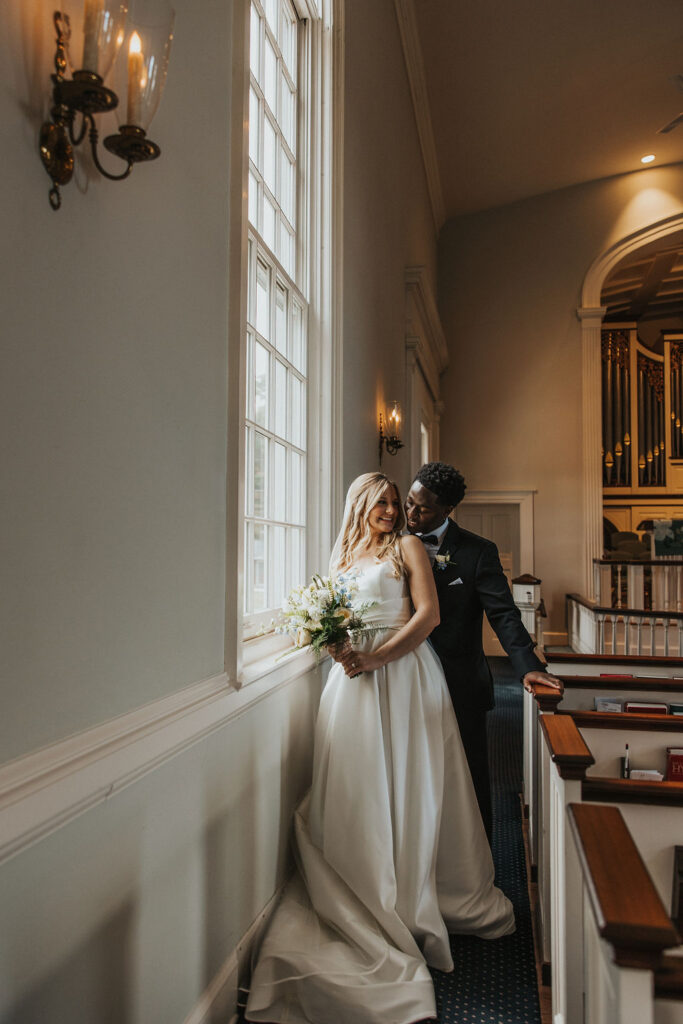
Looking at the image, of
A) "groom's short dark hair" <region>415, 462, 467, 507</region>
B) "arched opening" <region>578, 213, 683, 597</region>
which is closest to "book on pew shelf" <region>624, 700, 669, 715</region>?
"groom's short dark hair" <region>415, 462, 467, 507</region>

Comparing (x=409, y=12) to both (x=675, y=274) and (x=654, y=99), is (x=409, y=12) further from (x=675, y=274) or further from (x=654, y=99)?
(x=675, y=274)

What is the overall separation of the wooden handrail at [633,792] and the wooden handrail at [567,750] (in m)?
0.07

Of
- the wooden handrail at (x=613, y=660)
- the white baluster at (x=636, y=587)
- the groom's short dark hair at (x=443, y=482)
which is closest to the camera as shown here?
the groom's short dark hair at (x=443, y=482)

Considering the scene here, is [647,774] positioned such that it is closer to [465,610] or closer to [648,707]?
[648,707]

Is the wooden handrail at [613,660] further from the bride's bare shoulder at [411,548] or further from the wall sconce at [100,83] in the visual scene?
the wall sconce at [100,83]

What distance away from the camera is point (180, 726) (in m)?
1.73

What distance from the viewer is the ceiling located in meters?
7.22

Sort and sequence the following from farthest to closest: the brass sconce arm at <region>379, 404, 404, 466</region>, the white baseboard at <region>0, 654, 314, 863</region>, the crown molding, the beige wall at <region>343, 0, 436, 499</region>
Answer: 1. the crown molding
2. the brass sconce arm at <region>379, 404, 404, 466</region>
3. the beige wall at <region>343, 0, 436, 499</region>
4. the white baseboard at <region>0, 654, 314, 863</region>

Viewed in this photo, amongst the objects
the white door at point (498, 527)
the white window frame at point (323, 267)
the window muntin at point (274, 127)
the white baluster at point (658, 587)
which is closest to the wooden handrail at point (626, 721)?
the white window frame at point (323, 267)

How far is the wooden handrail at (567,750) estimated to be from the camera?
1.77m

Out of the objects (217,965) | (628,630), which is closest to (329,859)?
(217,965)

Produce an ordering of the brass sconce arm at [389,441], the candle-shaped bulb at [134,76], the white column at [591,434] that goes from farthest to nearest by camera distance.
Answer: the white column at [591,434] < the brass sconce arm at [389,441] < the candle-shaped bulb at [134,76]

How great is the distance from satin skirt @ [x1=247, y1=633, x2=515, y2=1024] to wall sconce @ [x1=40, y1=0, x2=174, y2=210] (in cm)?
186

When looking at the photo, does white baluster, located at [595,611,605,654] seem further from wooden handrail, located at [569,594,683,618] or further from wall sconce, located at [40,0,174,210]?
wall sconce, located at [40,0,174,210]
